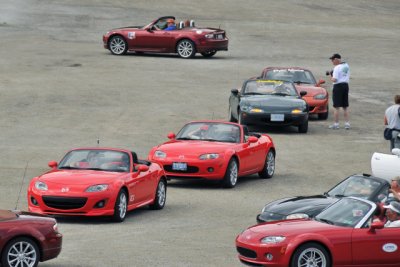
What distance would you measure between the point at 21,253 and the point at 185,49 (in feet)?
92.1

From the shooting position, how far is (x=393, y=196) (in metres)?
17.9

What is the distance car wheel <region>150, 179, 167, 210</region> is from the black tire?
2.11 m

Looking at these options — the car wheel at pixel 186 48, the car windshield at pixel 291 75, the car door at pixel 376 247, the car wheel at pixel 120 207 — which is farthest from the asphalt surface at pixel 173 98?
the car door at pixel 376 247

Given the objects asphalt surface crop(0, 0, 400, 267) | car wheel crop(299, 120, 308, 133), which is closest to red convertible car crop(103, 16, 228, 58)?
asphalt surface crop(0, 0, 400, 267)

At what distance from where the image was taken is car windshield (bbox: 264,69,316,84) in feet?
111

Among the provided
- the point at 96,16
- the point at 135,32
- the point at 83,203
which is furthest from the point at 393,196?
the point at 96,16

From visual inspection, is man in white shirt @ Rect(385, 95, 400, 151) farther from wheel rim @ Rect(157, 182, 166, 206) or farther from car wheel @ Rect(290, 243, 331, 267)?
car wheel @ Rect(290, 243, 331, 267)

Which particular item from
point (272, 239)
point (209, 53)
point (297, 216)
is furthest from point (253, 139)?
point (209, 53)

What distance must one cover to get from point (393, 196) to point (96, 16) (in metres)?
35.6

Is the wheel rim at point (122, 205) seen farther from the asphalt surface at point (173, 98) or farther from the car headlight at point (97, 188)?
the car headlight at point (97, 188)

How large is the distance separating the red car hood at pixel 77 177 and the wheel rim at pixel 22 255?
4.30 metres

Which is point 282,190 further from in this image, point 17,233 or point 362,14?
point 362,14

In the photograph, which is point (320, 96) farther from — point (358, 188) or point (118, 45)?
point (358, 188)

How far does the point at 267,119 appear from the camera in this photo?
29562 mm
